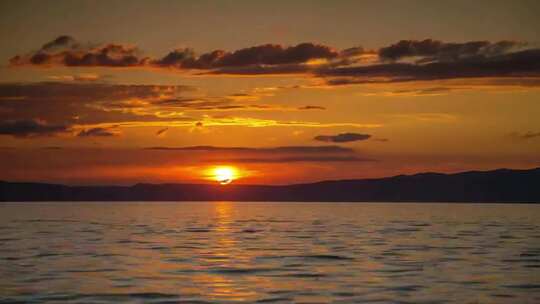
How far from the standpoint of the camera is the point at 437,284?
116 ft

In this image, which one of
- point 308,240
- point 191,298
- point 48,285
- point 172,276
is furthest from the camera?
point 308,240

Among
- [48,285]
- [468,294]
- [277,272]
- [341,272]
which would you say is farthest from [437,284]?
[48,285]

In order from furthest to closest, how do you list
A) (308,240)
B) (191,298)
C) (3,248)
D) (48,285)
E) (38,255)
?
(308,240)
(3,248)
(38,255)
(48,285)
(191,298)

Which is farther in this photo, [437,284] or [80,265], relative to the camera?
[80,265]

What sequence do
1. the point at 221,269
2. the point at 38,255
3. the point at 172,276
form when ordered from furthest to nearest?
the point at 38,255, the point at 221,269, the point at 172,276

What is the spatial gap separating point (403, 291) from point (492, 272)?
903 cm

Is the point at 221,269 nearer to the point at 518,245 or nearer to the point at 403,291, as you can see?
the point at 403,291

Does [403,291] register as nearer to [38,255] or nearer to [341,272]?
[341,272]

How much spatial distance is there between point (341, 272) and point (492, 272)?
7.68 metres

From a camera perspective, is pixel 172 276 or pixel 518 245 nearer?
pixel 172 276

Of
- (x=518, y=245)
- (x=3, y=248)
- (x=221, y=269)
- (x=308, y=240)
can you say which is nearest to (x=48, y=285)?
(x=221, y=269)

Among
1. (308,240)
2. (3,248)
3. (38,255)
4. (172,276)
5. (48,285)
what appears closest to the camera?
(48,285)

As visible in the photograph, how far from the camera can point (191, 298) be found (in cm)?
3156

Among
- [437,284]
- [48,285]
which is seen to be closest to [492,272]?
[437,284]
